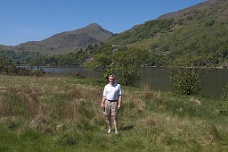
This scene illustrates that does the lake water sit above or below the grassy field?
below

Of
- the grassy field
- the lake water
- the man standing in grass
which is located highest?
the man standing in grass

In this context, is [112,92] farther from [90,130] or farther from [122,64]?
[122,64]

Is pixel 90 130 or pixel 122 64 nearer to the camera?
pixel 90 130

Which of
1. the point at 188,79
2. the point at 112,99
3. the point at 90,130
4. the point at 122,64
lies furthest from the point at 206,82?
the point at 90,130

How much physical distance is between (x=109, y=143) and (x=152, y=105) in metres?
7.09

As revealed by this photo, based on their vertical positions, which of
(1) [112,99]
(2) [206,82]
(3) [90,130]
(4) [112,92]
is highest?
(4) [112,92]

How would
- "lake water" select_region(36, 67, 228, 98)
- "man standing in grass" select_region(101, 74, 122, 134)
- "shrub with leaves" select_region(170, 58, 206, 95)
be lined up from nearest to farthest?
"man standing in grass" select_region(101, 74, 122, 134) → "shrub with leaves" select_region(170, 58, 206, 95) → "lake water" select_region(36, 67, 228, 98)

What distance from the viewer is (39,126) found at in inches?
442

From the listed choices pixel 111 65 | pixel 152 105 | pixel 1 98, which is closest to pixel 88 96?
pixel 152 105

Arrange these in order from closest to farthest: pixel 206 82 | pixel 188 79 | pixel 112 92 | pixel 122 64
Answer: pixel 112 92
pixel 188 79
pixel 122 64
pixel 206 82

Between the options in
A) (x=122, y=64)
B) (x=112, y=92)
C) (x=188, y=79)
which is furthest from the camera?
(x=122, y=64)

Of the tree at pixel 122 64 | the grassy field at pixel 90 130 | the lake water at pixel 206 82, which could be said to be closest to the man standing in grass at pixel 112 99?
the grassy field at pixel 90 130

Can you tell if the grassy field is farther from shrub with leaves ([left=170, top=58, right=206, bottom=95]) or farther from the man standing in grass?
shrub with leaves ([left=170, top=58, right=206, bottom=95])

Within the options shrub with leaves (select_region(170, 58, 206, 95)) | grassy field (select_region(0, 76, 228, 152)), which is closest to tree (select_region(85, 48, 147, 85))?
shrub with leaves (select_region(170, 58, 206, 95))
